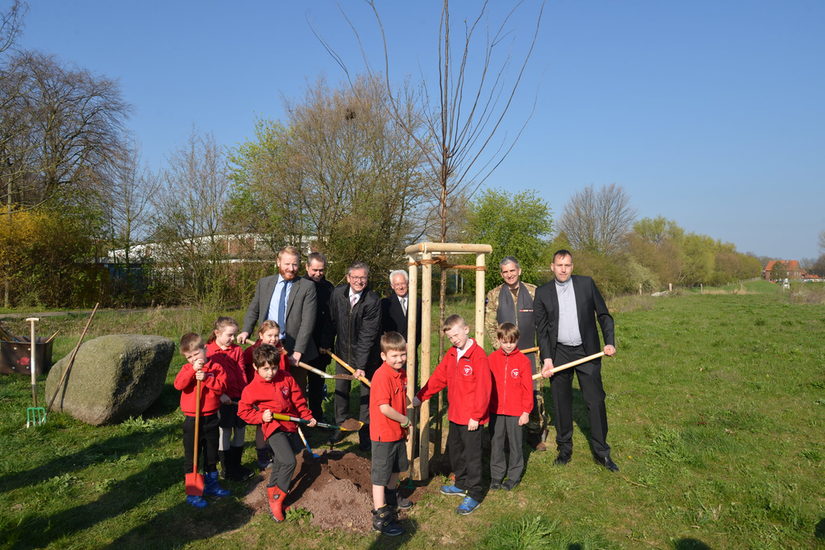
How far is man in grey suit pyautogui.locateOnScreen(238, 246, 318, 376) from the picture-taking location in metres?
5.42

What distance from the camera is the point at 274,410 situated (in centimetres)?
432

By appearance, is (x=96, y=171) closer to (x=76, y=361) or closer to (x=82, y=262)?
(x=82, y=262)

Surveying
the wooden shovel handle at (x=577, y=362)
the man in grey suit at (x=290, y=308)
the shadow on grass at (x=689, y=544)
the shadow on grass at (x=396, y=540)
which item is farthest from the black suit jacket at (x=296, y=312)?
the shadow on grass at (x=689, y=544)

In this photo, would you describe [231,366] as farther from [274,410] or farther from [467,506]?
[467,506]

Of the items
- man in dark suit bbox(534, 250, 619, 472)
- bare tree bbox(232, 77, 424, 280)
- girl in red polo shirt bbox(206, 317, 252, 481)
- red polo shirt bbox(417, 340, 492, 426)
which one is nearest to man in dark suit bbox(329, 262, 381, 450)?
red polo shirt bbox(417, 340, 492, 426)

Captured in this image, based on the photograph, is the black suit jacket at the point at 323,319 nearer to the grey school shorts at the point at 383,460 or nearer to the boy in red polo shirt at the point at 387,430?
the boy in red polo shirt at the point at 387,430

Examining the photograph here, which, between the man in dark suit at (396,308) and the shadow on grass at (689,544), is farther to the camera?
the man in dark suit at (396,308)

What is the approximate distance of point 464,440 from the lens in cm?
443

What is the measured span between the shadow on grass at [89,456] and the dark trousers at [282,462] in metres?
2.25

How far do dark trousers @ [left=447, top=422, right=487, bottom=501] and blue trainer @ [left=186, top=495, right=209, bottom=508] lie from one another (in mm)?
2108

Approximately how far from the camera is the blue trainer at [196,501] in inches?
168

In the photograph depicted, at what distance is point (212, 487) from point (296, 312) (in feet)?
5.94

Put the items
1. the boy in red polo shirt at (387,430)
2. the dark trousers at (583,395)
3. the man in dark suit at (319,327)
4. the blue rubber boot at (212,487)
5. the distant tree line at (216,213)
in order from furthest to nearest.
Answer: the distant tree line at (216,213)
the man in dark suit at (319,327)
the dark trousers at (583,395)
the blue rubber boot at (212,487)
the boy in red polo shirt at (387,430)

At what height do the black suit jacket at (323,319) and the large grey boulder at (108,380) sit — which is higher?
the black suit jacket at (323,319)
